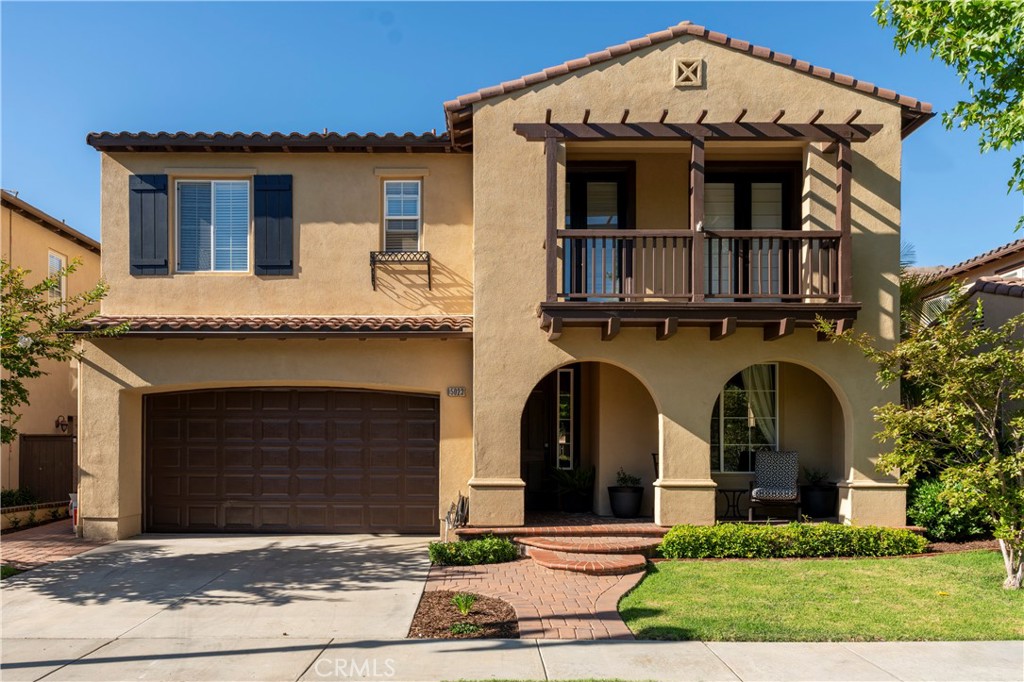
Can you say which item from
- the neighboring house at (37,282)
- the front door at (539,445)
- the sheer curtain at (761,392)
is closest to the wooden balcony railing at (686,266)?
the sheer curtain at (761,392)

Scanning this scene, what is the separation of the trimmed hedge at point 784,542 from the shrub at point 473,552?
7.50 ft

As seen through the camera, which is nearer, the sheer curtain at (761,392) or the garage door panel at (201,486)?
the garage door panel at (201,486)

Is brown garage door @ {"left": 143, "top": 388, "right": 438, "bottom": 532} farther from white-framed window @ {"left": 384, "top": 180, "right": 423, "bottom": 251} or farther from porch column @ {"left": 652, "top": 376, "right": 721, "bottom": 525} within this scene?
porch column @ {"left": 652, "top": 376, "right": 721, "bottom": 525}

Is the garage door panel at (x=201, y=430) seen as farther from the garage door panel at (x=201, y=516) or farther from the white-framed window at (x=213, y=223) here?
the white-framed window at (x=213, y=223)

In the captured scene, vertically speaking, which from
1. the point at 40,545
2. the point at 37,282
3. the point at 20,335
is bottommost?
the point at 40,545

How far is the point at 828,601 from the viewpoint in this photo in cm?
853

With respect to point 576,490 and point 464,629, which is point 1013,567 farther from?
Answer: point 464,629

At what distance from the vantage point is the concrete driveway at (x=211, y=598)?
288 inches

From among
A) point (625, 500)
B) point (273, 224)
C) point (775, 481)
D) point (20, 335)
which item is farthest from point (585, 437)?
point (20, 335)

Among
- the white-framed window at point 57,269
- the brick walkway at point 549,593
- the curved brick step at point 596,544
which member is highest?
the white-framed window at point 57,269

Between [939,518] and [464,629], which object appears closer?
[464,629]

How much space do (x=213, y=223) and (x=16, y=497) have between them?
6.76 m

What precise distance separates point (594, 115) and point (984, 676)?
8912mm

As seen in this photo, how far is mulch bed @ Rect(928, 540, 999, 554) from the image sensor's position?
1086 centimetres
